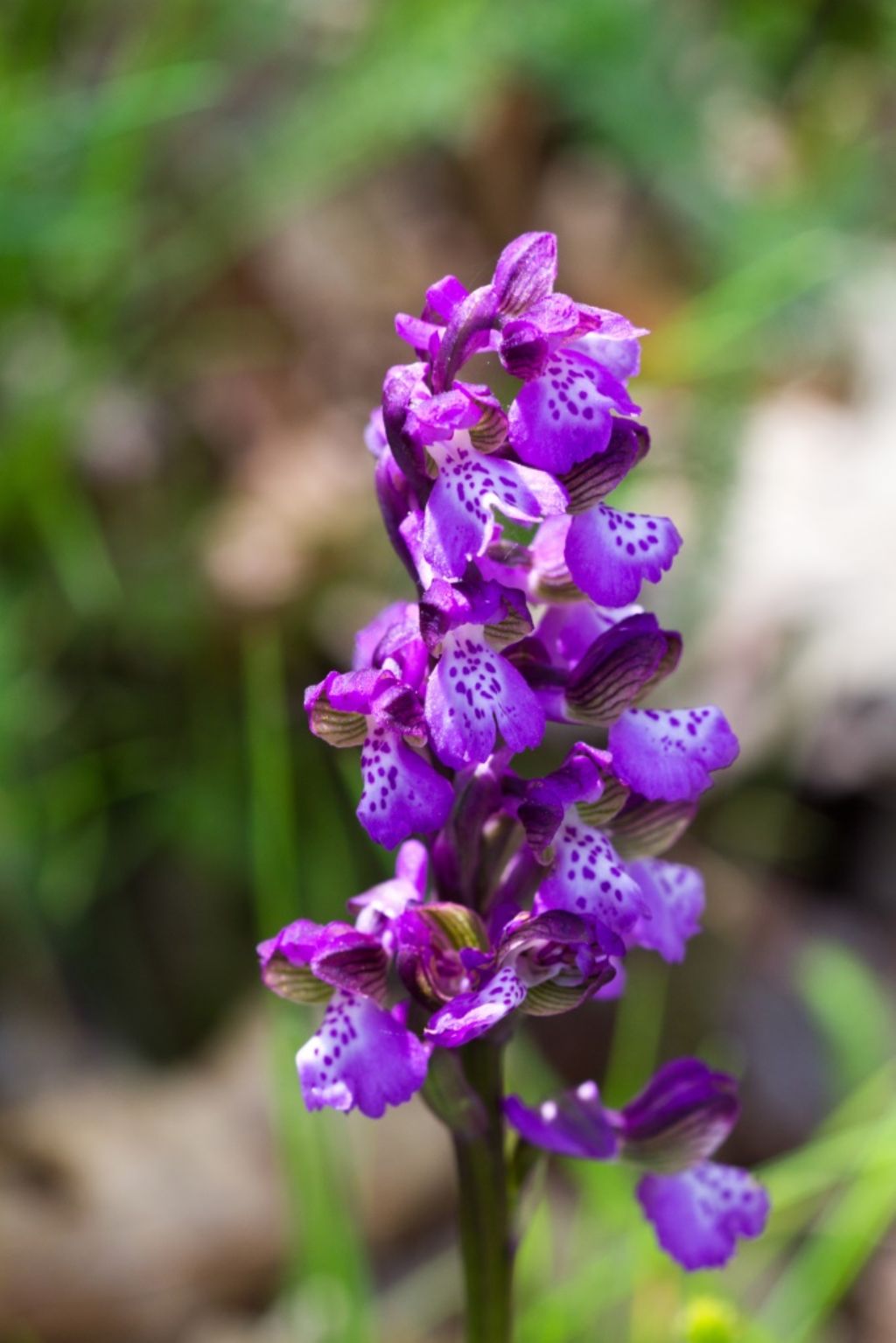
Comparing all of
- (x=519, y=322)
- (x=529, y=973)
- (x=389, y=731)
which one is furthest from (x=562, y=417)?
(x=529, y=973)

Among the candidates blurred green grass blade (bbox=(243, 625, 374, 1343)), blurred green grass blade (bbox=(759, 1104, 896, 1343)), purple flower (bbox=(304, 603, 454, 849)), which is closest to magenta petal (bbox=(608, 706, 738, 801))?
purple flower (bbox=(304, 603, 454, 849))

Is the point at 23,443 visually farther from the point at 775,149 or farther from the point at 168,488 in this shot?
the point at 775,149

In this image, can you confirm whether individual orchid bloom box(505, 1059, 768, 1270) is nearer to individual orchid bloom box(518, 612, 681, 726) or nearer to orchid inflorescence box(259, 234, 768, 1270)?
orchid inflorescence box(259, 234, 768, 1270)

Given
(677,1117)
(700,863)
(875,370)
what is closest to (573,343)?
(677,1117)

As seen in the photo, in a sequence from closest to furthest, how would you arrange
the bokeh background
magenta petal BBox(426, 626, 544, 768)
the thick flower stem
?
magenta petal BBox(426, 626, 544, 768), the thick flower stem, the bokeh background

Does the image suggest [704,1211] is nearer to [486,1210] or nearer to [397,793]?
[486,1210]
